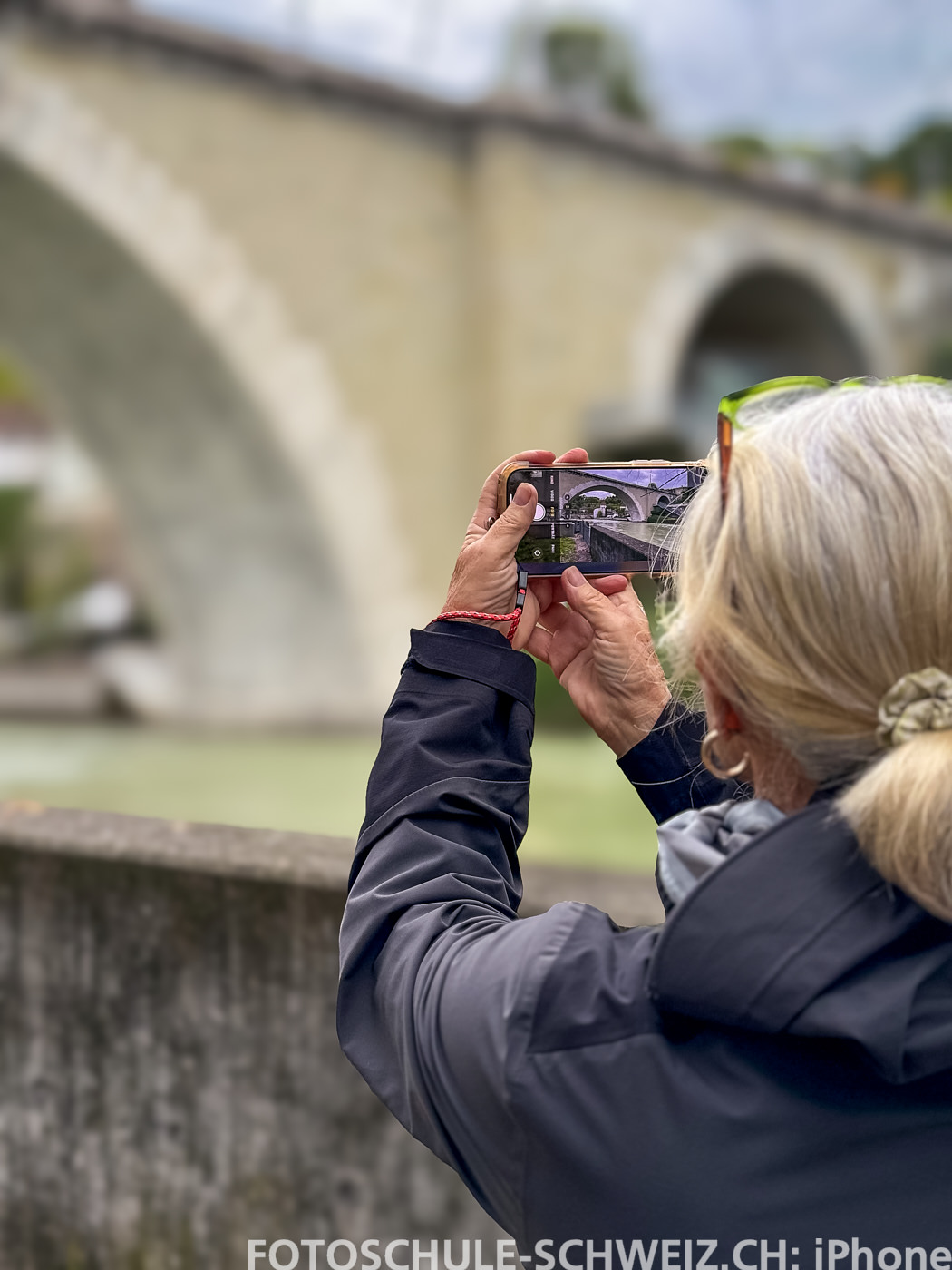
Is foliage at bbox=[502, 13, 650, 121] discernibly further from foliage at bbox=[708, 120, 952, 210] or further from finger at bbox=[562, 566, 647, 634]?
finger at bbox=[562, 566, 647, 634]

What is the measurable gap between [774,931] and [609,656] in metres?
0.43

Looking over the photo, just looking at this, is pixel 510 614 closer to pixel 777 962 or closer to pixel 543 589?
pixel 543 589

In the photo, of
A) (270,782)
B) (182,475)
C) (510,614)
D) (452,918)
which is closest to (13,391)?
(182,475)

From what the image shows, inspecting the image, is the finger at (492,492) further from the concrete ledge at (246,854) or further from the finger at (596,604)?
the concrete ledge at (246,854)

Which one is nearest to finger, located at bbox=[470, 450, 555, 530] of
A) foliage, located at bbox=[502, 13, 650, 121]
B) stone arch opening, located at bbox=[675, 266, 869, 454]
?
stone arch opening, located at bbox=[675, 266, 869, 454]

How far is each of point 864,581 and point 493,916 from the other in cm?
34

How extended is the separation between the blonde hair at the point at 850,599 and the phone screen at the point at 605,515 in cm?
29

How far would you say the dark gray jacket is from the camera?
0.70 meters

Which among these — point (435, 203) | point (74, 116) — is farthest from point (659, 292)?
point (74, 116)

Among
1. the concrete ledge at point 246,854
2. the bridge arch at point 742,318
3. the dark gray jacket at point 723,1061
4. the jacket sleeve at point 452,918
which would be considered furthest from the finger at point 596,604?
the bridge arch at point 742,318

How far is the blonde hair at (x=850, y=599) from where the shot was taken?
70 centimetres

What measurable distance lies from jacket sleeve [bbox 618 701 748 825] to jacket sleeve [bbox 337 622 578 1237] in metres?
0.15

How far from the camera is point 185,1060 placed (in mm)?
1608

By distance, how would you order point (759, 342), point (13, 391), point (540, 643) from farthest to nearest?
point (13, 391)
point (759, 342)
point (540, 643)
